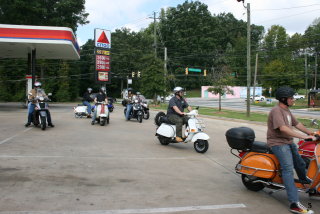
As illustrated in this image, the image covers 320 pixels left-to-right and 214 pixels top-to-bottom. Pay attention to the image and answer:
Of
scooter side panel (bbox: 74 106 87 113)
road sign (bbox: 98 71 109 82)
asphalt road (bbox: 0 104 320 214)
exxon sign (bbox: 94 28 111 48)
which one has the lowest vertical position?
asphalt road (bbox: 0 104 320 214)

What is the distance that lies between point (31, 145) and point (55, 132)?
9.35ft

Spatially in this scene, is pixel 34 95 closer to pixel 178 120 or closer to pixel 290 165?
pixel 178 120

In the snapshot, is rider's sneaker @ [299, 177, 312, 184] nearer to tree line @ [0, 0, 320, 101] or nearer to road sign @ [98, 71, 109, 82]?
tree line @ [0, 0, 320, 101]

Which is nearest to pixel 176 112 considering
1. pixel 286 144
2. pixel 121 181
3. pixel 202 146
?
pixel 202 146

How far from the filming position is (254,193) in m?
5.16

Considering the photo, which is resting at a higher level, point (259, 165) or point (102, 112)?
point (102, 112)

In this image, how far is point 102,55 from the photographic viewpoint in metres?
32.6

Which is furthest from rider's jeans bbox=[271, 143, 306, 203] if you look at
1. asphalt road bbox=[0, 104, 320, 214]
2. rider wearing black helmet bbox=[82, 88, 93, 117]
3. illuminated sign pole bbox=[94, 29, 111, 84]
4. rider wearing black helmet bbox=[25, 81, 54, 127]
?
illuminated sign pole bbox=[94, 29, 111, 84]

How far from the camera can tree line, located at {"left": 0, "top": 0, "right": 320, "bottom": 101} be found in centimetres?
4659

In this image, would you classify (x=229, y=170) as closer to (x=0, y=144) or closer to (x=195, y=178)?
(x=195, y=178)

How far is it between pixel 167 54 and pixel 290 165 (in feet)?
283

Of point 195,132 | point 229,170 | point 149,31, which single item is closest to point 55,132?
point 195,132

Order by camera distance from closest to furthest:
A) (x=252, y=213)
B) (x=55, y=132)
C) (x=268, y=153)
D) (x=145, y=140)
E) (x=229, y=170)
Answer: (x=252, y=213) → (x=268, y=153) → (x=229, y=170) → (x=145, y=140) → (x=55, y=132)

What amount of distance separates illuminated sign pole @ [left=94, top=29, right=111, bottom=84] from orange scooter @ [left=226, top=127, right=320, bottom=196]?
2839cm
